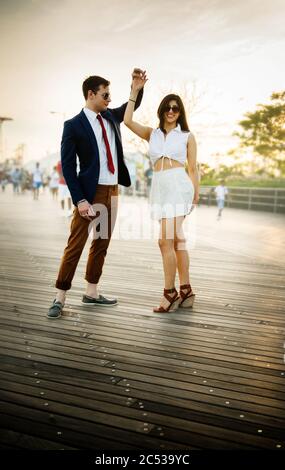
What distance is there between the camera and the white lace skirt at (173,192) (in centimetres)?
382

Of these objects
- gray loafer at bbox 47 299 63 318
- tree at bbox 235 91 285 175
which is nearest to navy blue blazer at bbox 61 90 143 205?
gray loafer at bbox 47 299 63 318

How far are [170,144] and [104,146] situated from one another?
52 centimetres

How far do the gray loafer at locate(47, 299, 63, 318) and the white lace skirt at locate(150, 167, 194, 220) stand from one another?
1048mm

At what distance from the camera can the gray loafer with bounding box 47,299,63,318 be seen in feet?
12.0

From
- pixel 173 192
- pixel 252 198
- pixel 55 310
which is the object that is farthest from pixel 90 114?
pixel 252 198

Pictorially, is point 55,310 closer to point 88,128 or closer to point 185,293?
point 185,293

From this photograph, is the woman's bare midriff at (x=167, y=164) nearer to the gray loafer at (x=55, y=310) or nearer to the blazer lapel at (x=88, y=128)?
the blazer lapel at (x=88, y=128)

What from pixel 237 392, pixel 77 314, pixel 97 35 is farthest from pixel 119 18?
pixel 237 392

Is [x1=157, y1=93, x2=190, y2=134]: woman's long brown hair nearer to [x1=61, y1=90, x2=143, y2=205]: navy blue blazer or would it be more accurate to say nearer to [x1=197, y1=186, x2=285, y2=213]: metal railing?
[x1=61, y1=90, x2=143, y2=205]: navy blue blazer

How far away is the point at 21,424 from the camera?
2072mm

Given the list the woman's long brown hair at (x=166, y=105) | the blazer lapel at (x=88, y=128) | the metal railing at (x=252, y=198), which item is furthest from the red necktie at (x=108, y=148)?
the metal railing at (x=252, y=198)

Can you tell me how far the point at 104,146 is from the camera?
384cm

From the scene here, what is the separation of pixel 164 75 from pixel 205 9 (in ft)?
23.5

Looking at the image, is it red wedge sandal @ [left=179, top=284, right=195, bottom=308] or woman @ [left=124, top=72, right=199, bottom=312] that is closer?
woman @ [left=124, top=72, right=199, bottom=312]
